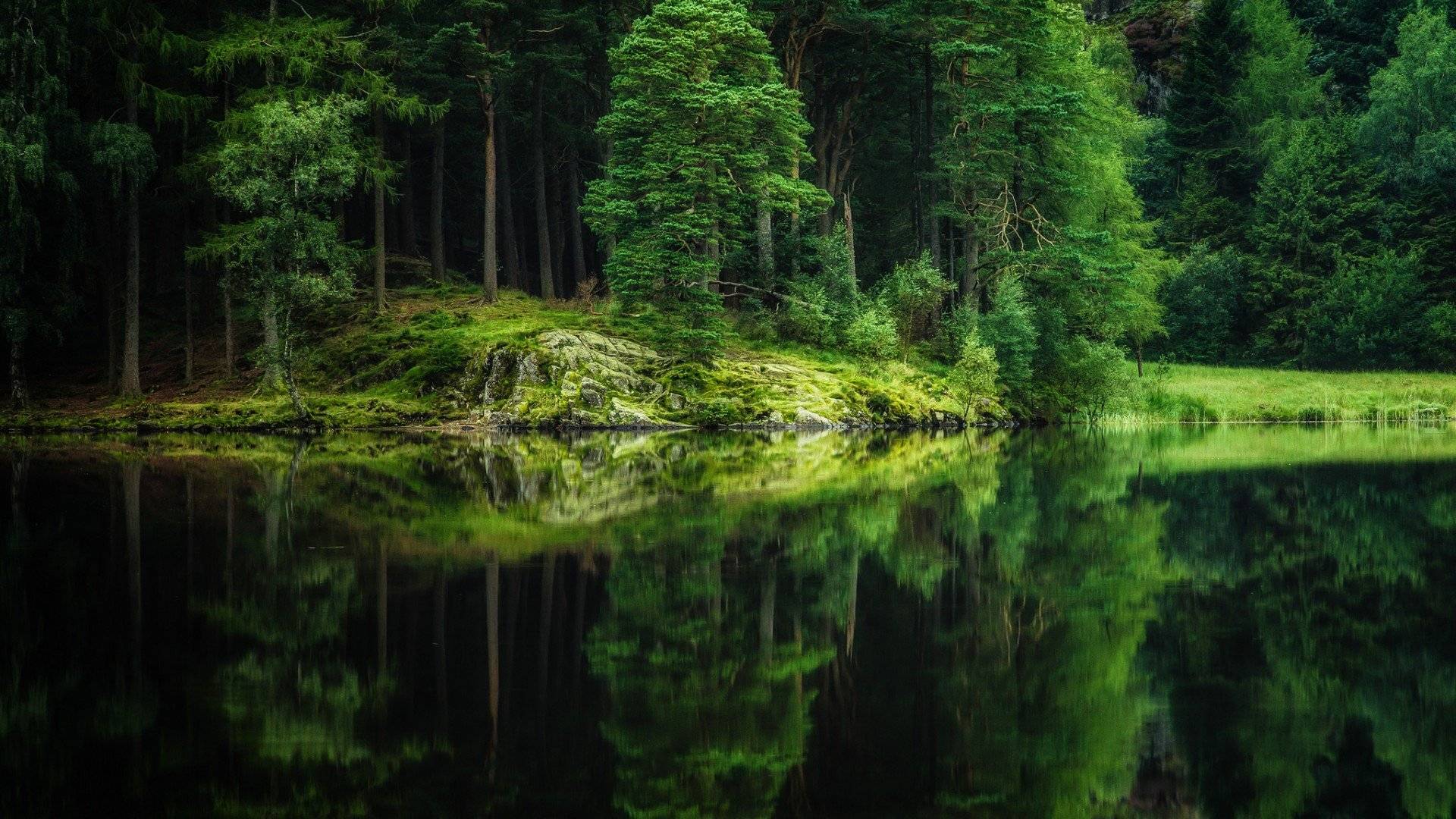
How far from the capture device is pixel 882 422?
36250 mm

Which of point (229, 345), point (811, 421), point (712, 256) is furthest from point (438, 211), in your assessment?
point (811, 421)

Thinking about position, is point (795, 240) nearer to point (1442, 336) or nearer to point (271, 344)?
point (271, 344)

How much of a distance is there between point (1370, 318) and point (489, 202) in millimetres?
38391

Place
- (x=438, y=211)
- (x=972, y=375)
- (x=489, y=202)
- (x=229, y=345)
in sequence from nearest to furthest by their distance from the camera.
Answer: (x=229, y=345) < (x=972, y=375) < (x=489, y=202) < (x=438, y=211)

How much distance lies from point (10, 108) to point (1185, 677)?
32996 mm

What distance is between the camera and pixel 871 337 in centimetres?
3841

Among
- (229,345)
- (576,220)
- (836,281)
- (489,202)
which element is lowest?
(229,345)

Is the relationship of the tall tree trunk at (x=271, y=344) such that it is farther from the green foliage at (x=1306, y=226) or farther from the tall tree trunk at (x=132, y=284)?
the green foliage at (x=1306, y=226)

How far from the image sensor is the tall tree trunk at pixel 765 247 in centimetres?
3912

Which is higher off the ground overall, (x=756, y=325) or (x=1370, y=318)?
(x=1370, y=318)

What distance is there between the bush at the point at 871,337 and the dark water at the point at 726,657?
75.8ft

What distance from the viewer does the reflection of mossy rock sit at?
3438cm

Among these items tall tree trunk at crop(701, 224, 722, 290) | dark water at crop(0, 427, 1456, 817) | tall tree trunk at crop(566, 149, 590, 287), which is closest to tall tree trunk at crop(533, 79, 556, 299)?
tall tree trunk at crop(566, 149, 590, 287)

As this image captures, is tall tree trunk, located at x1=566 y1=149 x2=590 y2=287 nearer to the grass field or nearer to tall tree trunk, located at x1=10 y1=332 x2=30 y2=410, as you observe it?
tall tree trunk, located at x1=10 y1=332 x2=30 y2=410
